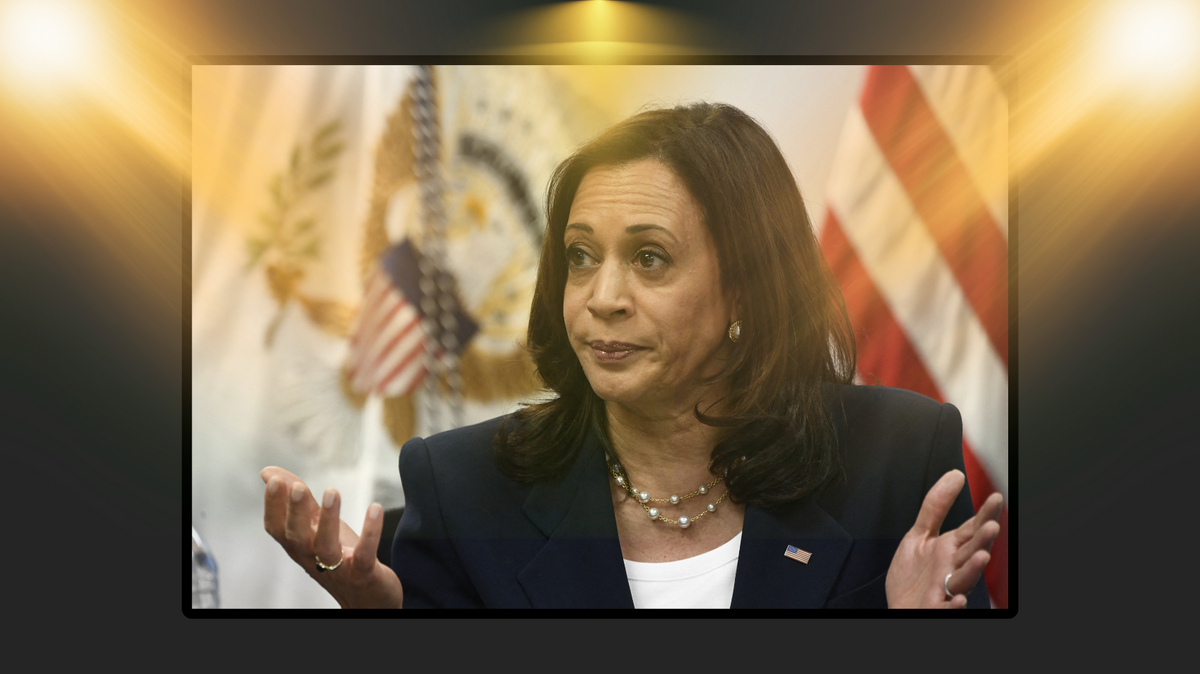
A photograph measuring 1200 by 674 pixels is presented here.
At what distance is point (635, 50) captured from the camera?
295 centimetres

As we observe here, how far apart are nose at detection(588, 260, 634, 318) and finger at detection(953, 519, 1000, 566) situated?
1.04 metres

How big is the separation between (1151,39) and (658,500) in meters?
1.87

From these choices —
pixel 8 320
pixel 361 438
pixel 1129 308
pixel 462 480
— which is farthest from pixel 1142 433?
pixel 8 320

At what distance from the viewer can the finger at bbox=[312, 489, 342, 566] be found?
8.84 feet

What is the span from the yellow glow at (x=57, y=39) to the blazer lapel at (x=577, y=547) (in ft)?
5.68

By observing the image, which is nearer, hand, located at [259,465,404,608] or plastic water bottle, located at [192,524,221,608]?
hand, located at [259,465,404,608]

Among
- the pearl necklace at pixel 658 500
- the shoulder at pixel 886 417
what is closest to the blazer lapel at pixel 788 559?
the pearl necklace at pixel 658 500

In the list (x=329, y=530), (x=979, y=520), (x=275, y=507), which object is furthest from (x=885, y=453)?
(x=275, y=507)

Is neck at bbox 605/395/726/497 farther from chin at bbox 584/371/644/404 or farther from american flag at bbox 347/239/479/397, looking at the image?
american flag at bbox 347/239/479/397

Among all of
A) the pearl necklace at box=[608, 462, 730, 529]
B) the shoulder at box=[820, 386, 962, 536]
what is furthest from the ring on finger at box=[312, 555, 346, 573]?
the shoulder at box=[820, 386, 962, 536]

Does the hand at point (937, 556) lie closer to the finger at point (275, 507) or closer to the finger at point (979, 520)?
the finger at point (979, 520)

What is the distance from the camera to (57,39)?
9.80ft

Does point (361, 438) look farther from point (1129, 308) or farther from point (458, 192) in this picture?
point (1129, 308)

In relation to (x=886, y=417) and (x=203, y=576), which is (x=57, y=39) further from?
(x=886, y=417)
